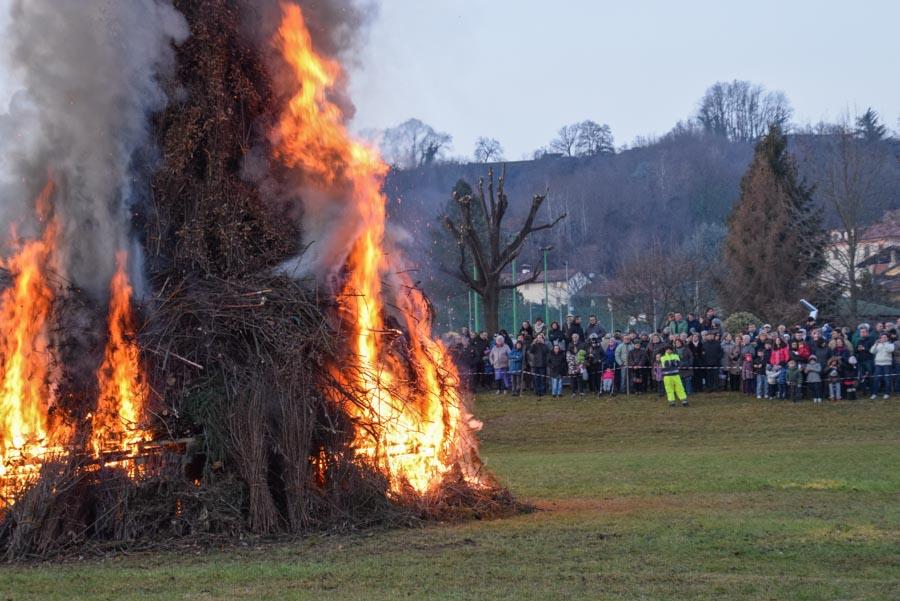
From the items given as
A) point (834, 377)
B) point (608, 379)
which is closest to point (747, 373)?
point (834, 377)

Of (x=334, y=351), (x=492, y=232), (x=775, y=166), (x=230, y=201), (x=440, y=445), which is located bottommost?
(x=440, y=445)

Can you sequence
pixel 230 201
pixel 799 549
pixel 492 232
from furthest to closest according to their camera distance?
1. pixel 492 232
2. pixel 230 201
3. pixel 799 549

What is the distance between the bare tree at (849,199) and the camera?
132ft

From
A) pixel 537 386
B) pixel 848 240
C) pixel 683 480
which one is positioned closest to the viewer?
pixel 683 480

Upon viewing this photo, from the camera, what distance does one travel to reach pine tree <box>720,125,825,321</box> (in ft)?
142

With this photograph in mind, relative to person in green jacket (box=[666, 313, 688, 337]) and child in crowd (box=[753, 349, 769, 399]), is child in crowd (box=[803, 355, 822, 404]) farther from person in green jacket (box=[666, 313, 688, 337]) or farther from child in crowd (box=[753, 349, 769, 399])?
person in green jacket (box=[666, 313, 688, 337])

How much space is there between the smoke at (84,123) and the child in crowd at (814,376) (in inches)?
774

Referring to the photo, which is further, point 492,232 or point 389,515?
point 492,232

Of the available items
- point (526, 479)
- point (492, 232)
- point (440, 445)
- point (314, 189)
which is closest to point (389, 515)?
point (440, 445)

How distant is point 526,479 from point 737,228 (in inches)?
1182

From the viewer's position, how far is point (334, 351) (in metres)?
12.7

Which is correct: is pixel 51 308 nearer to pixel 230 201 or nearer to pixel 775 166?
pixel 230 201

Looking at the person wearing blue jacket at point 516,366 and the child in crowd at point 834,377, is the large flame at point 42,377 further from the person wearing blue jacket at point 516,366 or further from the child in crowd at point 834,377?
the person wearing blue jacket at point 516,366

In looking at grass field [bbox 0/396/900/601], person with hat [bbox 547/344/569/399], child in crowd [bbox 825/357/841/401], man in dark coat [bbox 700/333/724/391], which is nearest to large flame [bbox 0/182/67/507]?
grass field [bbox 0/396/900/601]
